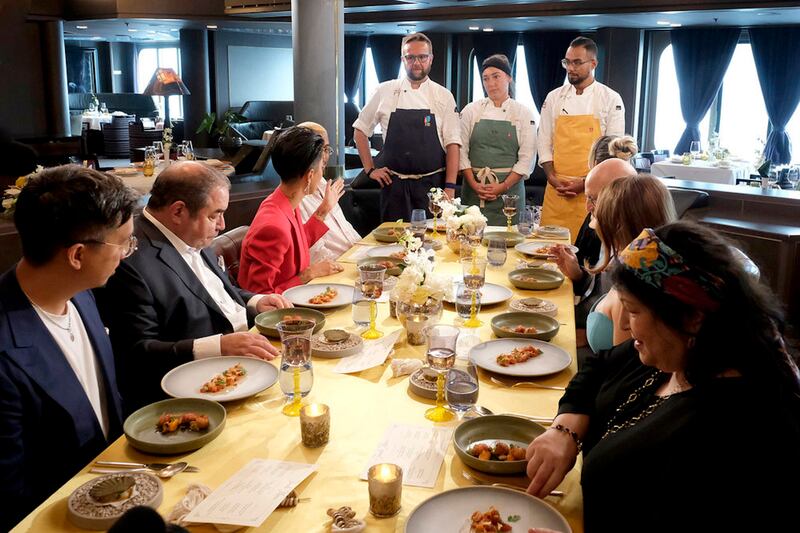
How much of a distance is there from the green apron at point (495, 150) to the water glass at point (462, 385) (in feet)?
13.2

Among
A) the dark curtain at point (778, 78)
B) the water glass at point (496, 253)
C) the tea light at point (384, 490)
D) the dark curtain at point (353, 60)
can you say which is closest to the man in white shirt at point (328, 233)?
the water glass at point (496, 253)

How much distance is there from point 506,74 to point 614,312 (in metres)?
3.82

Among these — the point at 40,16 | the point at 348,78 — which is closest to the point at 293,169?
the point at 40,16

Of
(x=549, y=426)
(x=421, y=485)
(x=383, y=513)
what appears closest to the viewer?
(x=383, y=513)

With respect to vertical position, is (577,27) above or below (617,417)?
above

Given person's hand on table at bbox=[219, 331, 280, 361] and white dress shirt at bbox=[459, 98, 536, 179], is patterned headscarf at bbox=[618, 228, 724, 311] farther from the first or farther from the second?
white dress shirt at bbox=[459, 98, 536, 179]

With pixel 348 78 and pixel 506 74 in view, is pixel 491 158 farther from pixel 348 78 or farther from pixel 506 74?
pixel 348 78

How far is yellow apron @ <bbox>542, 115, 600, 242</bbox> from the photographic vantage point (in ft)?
18.2

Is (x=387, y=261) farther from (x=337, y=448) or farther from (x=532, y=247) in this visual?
(x=337, y=448)

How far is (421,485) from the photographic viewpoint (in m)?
1.57

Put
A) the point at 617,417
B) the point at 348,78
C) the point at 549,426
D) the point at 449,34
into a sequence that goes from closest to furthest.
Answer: the point at 617,417, the point at 549,426, the point at 449,34, the point at 348,78

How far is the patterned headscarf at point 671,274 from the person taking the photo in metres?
1.32

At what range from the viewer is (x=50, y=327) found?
193cm

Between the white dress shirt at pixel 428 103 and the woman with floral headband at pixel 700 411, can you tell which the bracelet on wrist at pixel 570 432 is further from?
the white dress shirt at pixel 428 103
